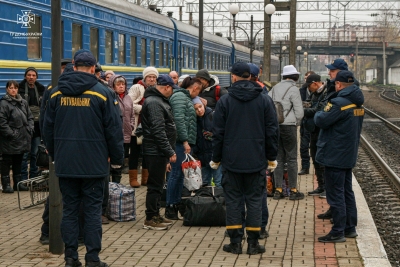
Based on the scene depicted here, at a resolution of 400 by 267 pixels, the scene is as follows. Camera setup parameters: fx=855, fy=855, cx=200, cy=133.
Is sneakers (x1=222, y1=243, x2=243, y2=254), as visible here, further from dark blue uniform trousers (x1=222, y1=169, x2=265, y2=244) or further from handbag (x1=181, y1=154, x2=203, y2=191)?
handbag (x1=181, y1=154, x2=203, y2=191)

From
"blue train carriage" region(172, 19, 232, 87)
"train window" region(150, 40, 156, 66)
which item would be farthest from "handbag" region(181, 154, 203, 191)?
"blue train carriage" region(172, 19, 232, 87)

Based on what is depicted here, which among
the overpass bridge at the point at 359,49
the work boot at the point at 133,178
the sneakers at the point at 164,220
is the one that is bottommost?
the sneakers at the point at 164,220

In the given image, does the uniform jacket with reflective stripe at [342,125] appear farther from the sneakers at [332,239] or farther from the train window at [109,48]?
the train window at [109,48]

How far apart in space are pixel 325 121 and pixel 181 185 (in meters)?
2.44

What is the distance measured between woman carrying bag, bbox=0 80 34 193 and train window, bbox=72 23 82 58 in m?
3.97

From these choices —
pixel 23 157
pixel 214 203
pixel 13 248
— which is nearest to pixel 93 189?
pixel 13 248

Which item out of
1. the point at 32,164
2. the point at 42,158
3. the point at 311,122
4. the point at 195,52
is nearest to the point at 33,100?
the point at 32,164

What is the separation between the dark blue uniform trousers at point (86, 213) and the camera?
24.9ft

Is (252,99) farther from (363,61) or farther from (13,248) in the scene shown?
(363,61)

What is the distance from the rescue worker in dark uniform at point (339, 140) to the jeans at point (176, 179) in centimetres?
199

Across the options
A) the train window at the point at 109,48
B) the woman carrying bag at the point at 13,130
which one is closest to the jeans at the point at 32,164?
the woman carrying bag at the point at 13,130

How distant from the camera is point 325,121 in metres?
9.16

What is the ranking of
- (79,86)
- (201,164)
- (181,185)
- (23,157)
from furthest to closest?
(23,157), (201,164), (181,185), (79,86)

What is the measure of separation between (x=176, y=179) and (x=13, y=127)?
323 centimetres
